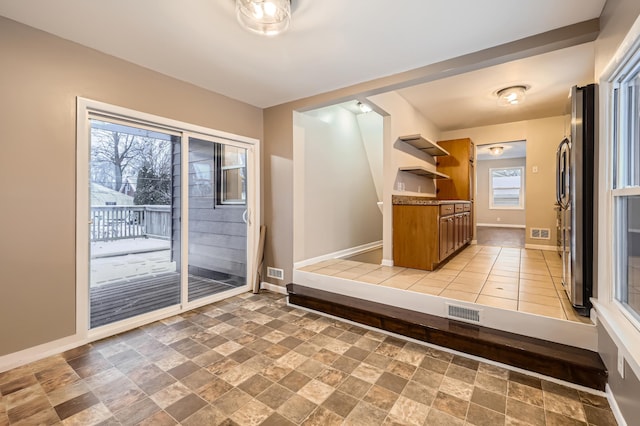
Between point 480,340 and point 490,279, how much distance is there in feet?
4.24

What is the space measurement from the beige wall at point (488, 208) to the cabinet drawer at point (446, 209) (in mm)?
7761

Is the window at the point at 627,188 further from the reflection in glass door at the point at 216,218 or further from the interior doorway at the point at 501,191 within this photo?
the interior doorway at the point at 501,191

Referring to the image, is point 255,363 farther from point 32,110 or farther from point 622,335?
point 32,110

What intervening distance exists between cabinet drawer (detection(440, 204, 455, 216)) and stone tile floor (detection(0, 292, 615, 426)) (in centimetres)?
200

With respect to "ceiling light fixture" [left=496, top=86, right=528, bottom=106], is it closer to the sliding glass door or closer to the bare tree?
the sliding glass door

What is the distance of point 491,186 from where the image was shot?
10.8 metres

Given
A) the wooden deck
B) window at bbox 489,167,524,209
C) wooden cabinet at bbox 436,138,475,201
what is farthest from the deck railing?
window at bbox 489,167,524,209

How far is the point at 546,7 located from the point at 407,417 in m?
2.82

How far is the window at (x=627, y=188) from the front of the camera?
1.58m

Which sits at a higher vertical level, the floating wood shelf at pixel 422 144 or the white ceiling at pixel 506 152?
the white ceiling at pixel 506 152

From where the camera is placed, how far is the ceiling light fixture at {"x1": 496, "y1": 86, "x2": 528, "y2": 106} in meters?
3.87

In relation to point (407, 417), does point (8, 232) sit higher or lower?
higher

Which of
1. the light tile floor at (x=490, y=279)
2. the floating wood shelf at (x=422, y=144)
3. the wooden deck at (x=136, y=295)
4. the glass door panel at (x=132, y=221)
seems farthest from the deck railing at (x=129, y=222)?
the floating wood shelf at (x=422, y=144)

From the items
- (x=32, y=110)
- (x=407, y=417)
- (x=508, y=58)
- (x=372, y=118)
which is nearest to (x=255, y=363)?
(x=407, y=417)
